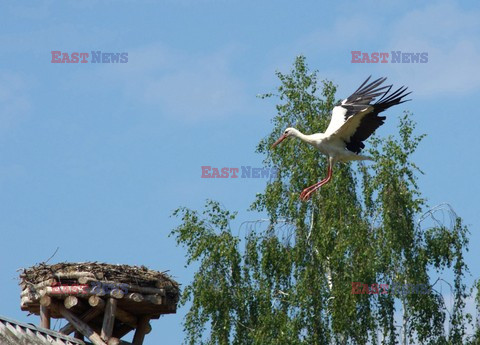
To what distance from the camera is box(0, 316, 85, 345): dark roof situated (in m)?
16.5

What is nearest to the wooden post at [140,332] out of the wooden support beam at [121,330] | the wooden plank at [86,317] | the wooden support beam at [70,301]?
the wooden support beam at [121,330]

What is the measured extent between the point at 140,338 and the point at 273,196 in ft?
18.7

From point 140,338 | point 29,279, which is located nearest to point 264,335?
point 140,338

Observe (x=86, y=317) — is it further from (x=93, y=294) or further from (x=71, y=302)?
(x=93, y=294)

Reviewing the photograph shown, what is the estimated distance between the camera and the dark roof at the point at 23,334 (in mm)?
16453

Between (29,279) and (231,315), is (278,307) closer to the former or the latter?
(231,315)

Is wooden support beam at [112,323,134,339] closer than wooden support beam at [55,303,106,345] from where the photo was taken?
No

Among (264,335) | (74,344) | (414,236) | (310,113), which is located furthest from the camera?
(310,113)

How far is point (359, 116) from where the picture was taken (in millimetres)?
20375

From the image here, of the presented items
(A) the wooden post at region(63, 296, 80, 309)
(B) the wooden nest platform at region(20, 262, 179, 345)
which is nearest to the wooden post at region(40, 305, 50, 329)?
(B) the wooden nest platform at region(20, 262, 179, 345)

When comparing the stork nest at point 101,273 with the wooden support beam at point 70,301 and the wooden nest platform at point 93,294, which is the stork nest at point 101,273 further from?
the wooden support beam at point 70,301

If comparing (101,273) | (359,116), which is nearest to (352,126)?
(359,116)

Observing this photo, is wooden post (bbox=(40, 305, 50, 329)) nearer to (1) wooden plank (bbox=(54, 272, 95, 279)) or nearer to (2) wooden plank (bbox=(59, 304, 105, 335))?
(2) wooden plank (bbox=(59, 304, 105, 335))

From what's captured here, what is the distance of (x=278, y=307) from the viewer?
81.4 ft
